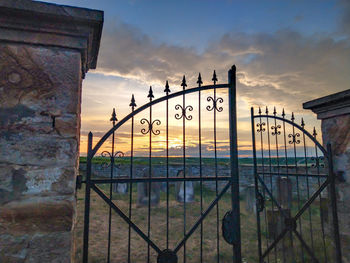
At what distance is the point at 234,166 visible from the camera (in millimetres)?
2473

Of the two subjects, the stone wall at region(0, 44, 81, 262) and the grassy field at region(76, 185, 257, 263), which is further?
the grassy field at region(76, 185, 257, 263)

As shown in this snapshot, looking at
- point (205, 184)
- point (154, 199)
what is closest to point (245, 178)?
point (205, 184)

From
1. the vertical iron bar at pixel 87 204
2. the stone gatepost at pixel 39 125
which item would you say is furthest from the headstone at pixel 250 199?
the stone gatepost at pixel 39 125

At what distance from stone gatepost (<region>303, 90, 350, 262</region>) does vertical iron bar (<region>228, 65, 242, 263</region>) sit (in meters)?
1.42

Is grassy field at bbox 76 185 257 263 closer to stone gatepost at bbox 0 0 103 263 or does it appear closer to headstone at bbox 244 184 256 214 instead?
headstone at bbox 244 184 256 214

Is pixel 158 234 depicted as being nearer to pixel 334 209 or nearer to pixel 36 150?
pixel 334 209

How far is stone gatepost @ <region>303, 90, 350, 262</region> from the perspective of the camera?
9.18 feet

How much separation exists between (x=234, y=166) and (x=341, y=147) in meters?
1.58

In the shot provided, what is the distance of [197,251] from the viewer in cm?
514

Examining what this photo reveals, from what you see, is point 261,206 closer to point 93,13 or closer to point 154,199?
point 93,13

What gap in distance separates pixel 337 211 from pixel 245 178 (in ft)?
28.8

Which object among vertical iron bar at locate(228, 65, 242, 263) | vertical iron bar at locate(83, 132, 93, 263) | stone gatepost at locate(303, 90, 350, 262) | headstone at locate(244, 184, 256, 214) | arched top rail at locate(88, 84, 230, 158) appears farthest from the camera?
headstone at locate(244, 184, 256, 214)

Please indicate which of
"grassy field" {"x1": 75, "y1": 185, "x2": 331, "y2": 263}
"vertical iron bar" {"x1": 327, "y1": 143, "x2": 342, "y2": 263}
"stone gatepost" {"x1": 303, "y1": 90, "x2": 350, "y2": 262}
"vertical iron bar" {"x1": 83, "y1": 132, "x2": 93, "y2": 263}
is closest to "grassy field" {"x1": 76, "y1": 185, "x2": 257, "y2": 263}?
"grassy field" {"x1": 75, "y1": 185, "x2": 331, "y2": 263}

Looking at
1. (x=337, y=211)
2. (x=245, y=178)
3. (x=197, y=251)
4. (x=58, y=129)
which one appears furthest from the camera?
(x=245, y=178)
